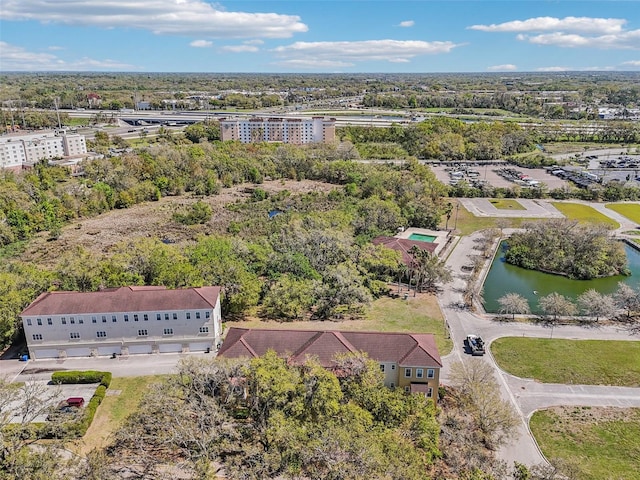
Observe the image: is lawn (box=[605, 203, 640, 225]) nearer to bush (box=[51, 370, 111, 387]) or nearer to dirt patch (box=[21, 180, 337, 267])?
dirt patch (box=[21, 180, 337, 267])

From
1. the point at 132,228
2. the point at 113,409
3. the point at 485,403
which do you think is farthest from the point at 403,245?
the point at 132,228

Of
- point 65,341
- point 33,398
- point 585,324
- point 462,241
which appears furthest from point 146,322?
point 462,241

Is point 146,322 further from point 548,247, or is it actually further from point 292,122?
point 292,122

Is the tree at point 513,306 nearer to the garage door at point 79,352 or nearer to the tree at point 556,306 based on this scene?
the tree at point 556,306

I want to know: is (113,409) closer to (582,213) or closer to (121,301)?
(121,301)

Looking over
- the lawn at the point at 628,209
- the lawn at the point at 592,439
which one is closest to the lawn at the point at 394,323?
the lawn at the point at 592,439

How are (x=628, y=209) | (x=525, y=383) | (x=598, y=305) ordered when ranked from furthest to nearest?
(x=628, y=209)
(x=598, y=305)
(x=525, y=383)

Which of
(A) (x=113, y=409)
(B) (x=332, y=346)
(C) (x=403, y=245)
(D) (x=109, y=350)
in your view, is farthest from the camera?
(C) (x=403, y=245)
